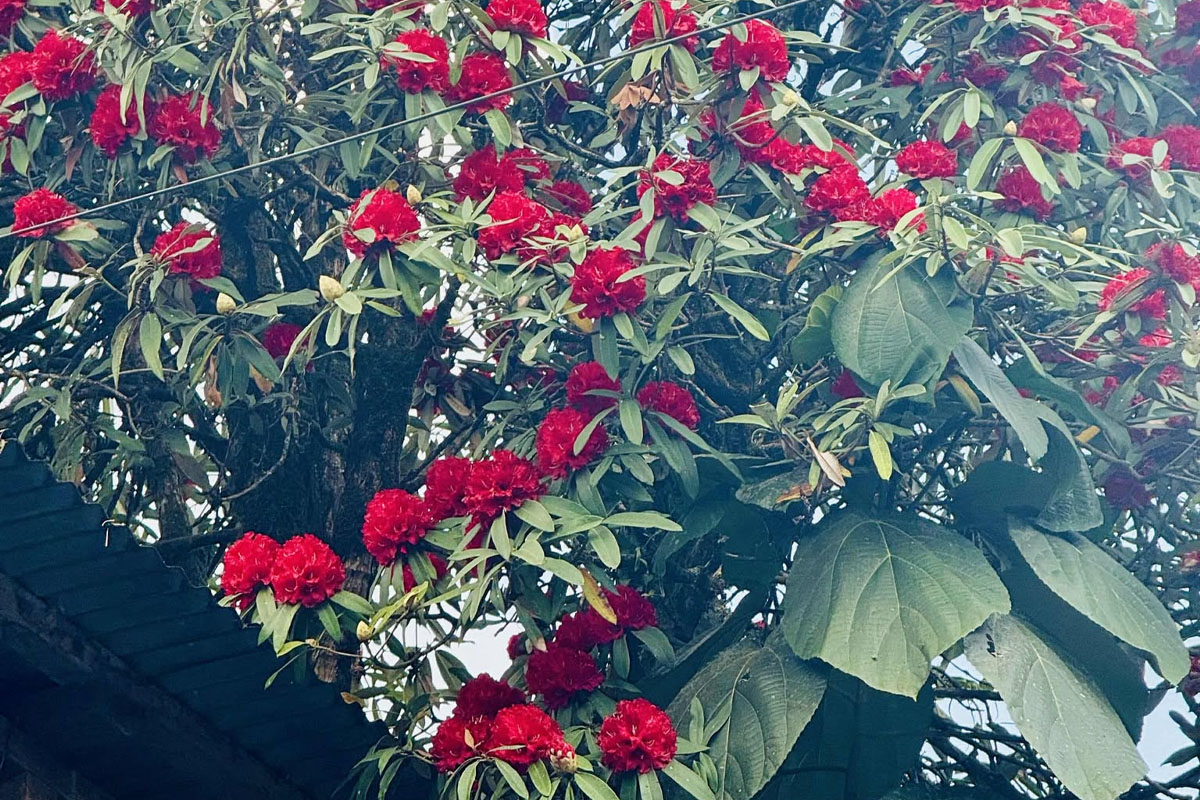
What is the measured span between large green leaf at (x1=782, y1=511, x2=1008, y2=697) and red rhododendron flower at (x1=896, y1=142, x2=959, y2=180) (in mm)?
962

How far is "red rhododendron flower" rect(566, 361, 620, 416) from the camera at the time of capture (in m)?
3.79

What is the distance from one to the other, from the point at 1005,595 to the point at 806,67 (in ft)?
7.44

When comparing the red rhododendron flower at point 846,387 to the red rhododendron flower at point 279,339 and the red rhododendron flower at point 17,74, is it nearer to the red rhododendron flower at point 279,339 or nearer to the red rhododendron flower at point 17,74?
the red rhododendron flower at point 279,339

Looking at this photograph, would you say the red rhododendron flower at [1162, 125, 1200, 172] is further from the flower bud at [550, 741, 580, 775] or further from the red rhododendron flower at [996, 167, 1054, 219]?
the flower bud at [550, 741, 580, 775]

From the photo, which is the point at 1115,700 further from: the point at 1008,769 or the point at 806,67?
the point at 806,67

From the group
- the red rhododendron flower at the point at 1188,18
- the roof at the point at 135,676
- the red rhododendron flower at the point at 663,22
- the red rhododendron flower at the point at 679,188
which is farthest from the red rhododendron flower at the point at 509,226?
the red rhododendron flower at the point at 1188,18

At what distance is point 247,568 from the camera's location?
347 centimetres

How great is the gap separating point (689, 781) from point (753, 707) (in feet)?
0.98

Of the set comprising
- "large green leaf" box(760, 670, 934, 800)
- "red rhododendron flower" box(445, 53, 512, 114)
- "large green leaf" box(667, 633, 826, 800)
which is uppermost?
"red rhododendron flower" box(445, 53, 512, 114)

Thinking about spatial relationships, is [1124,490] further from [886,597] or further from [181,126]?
[181,126]

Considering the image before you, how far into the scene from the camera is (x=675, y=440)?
150 inches

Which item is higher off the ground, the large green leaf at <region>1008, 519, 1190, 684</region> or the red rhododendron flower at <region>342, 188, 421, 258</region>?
the red rhododendron flower at <region>342, 188, 421, 258</region>

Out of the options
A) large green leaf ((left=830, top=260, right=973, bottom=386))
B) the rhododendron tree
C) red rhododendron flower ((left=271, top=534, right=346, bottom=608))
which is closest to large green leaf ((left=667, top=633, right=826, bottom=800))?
the rhododendron tree

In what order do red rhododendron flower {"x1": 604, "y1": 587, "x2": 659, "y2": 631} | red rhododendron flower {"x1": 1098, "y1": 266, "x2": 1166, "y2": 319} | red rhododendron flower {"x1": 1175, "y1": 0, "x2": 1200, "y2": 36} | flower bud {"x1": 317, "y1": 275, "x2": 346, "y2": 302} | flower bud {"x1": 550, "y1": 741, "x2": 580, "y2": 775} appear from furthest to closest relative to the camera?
red rhododendron flower {"x1": 1175, "y1": 0, "x2": 1200, "y2": 36} < red rhododendron flower {"x1": 1098, "y1": 266, "x2": 1166, "y2": 319} < red rhododendron flower {"x1": 604, "y1": 587, "x2": 659, "y2": 631} < flower bud {"x1": 317, "y1": 275, "x2": 346, "y2": 302} < flower bud {"x1": 550, "y1": 741, "x2": 580, "y2": 775}
